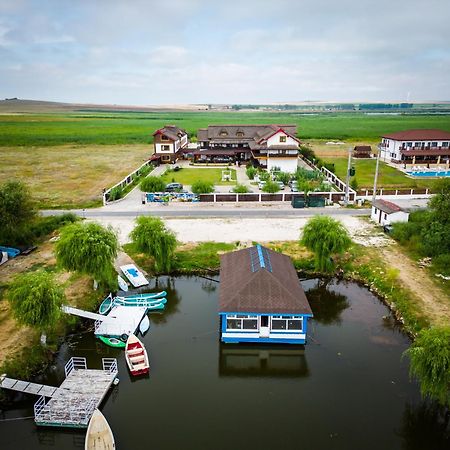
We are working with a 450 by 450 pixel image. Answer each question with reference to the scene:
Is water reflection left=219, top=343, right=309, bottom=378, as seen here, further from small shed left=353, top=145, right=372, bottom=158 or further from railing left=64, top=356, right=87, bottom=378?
small shed left=353, top=145, right=372, bottom=158

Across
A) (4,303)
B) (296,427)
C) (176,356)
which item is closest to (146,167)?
(4,303)

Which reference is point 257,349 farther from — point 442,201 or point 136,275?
point 442,201

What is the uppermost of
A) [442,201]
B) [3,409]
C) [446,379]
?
[442,201]

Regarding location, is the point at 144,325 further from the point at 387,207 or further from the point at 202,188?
the point at 387,207

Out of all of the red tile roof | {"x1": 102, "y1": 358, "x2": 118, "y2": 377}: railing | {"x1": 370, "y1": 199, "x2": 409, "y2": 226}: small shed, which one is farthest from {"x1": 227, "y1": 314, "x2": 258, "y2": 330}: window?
the red tile roof

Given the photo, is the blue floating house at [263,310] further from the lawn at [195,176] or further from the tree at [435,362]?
the lawn at [195,176]

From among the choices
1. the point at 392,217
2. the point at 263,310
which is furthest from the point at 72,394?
the point at 392,217
